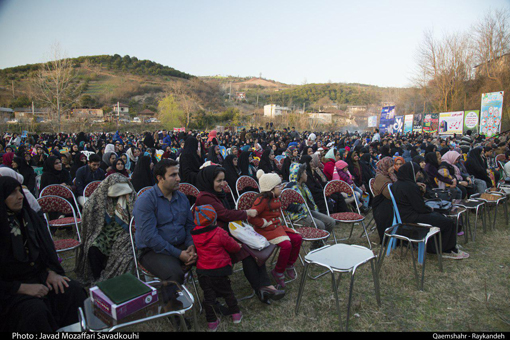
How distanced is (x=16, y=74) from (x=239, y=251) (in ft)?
331

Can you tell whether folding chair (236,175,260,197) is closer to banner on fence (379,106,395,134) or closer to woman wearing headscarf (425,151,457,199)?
woman wearing headscarf (425,151,457,199)

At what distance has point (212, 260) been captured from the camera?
2766 mm

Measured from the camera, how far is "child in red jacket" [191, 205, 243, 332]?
2.74m

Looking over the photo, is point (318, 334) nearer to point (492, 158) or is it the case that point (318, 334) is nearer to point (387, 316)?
point (387, 316)

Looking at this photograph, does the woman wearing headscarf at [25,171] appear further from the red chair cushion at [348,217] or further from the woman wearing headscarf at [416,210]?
the woman wearing headscarf at [416,210]

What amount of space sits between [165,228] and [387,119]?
28.7 metres

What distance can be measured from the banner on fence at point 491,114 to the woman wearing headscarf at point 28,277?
2117 cm

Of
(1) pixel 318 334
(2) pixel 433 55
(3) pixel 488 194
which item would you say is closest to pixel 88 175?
(1) pixel 318 334

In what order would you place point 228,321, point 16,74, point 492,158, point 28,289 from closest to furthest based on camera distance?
point 28,289
point 228,321
point 492,158
point 16,74

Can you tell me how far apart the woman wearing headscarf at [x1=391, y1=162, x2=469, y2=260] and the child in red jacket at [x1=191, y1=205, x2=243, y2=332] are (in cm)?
269

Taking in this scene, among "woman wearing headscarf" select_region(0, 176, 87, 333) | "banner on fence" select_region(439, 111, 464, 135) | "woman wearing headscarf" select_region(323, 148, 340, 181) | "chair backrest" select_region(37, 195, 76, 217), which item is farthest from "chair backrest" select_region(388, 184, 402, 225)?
"banner on fence" select_region(439, 111, 464, 135)

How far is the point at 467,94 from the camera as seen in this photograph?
31594mm

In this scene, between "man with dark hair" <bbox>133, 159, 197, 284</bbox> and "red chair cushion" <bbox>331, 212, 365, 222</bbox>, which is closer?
"man with dark hair" <bbox>133, 159, 197, 284</bbox>

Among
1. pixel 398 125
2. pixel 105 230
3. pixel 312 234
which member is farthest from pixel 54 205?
pixel 398 125
